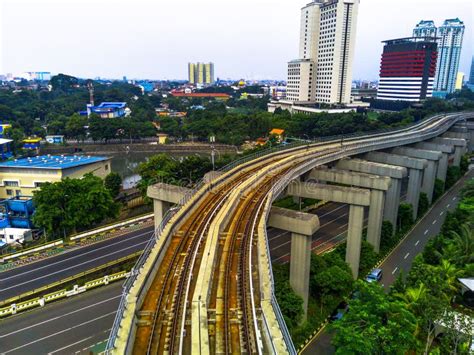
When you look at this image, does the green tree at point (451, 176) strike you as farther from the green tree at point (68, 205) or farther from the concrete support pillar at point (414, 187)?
the green tree at point (68, 205)

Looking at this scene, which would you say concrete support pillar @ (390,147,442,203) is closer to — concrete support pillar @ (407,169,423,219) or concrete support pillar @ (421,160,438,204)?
concrete support pillar @ (421,160,438,204)

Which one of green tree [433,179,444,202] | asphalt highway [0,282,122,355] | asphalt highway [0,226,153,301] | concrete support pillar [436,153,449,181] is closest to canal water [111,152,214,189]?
asphalt highway [0,226,153,301]

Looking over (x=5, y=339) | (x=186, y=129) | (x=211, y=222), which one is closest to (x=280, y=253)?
(x=211, y=222)

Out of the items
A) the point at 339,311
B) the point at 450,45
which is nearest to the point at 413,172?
the point at 339,311

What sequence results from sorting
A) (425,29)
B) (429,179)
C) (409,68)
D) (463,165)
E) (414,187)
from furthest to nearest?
(425,29), (409,68), (463,165), (429,179), (414,187)

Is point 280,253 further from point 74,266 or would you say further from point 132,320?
point 132,320

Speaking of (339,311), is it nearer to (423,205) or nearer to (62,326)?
(62,326)
